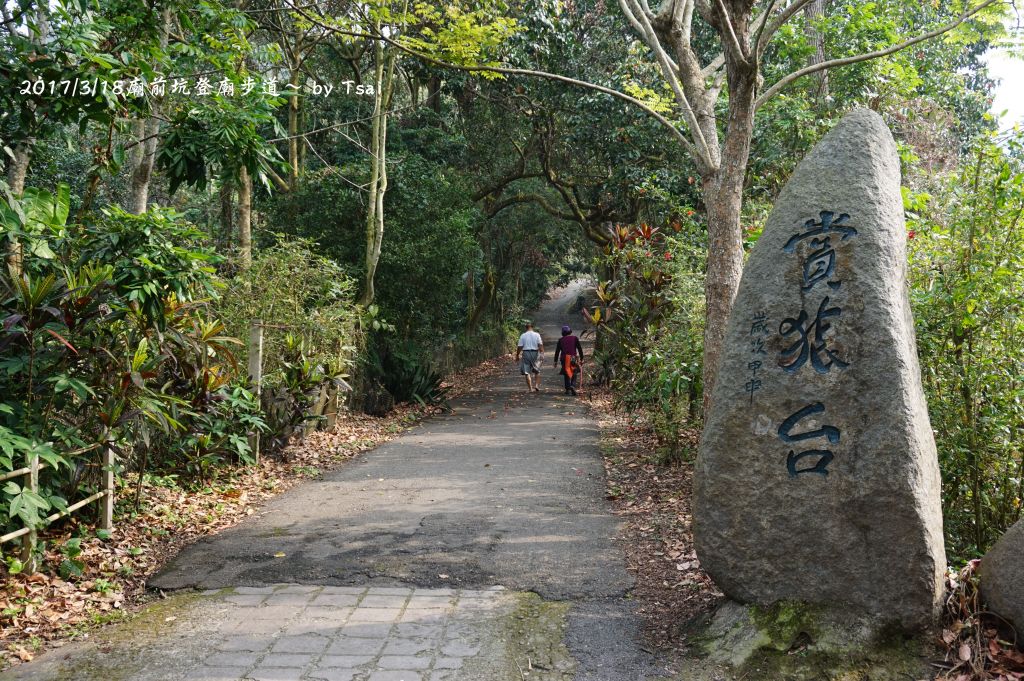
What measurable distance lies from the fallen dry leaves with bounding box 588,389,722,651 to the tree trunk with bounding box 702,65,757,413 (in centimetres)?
122

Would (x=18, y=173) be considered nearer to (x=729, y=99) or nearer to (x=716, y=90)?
(x=729, y=99)

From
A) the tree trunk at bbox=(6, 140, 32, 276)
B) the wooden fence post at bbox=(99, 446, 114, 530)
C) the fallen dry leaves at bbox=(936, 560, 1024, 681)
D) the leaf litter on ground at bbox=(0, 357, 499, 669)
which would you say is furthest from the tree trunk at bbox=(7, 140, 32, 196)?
the fallen dry leaves at bbox=(936, 560, 1024, 681)

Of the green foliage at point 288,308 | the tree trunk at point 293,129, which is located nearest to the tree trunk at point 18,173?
the green foliage at point 288,308

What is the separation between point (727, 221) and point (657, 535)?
9.76ft

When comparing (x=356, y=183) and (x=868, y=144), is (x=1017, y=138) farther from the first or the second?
(x=356, y=183)

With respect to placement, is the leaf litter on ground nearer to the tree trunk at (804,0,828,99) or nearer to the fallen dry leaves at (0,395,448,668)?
the fallen dry leaves at (0,395,448,668)

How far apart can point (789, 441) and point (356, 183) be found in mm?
11556

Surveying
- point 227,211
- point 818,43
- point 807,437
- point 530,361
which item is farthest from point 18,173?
point 818,43

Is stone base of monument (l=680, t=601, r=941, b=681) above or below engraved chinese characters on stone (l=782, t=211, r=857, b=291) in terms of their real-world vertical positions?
below

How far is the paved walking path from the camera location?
4.44m

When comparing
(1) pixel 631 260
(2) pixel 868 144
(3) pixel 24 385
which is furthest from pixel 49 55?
(1) pixel 631 260

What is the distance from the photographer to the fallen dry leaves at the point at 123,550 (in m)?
4.86

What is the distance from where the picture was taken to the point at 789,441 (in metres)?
4.42

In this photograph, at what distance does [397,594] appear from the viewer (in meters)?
5.49
